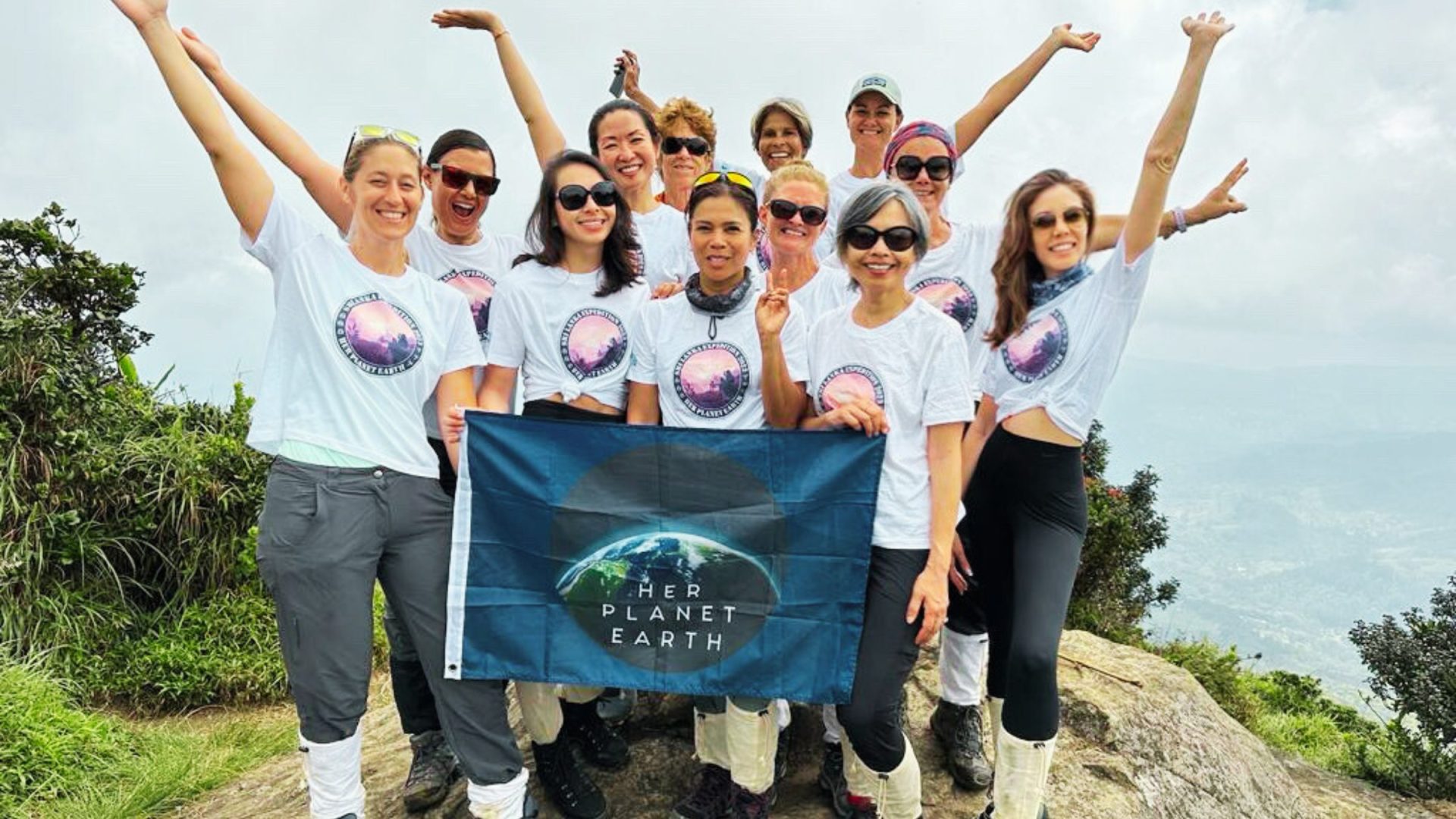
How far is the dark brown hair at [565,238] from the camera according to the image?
4.56 metres

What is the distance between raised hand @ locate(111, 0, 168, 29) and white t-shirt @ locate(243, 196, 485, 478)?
91cm

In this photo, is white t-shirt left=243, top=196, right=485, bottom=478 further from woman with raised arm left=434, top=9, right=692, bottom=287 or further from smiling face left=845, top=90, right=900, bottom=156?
smiling face left=845, top=90, right=900, bottom=156

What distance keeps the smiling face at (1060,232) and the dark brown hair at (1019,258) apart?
0.16ft

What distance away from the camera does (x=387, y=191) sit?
13.1 ft

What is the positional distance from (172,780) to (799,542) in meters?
6.56

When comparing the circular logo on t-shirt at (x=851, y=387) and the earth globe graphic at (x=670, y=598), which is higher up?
the circular logo on t-shirt at (x=851, y=387)

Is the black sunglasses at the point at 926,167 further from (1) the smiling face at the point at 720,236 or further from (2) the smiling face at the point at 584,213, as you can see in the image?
(2) the smiling face at the point at 584,213

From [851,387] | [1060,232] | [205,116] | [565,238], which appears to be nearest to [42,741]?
[205,116]

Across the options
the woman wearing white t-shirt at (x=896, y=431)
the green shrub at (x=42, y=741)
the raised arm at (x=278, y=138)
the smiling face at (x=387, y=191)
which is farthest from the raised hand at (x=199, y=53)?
the green shrub at (x=42, y=741)

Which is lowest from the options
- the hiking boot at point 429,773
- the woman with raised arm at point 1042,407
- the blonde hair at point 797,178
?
the hiking boot at point 429,773

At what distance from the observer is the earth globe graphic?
4355mm

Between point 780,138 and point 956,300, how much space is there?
200 cm

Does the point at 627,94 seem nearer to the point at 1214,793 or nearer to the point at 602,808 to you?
the point at 602,808

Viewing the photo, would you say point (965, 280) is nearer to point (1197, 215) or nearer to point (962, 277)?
point (962, 277)
